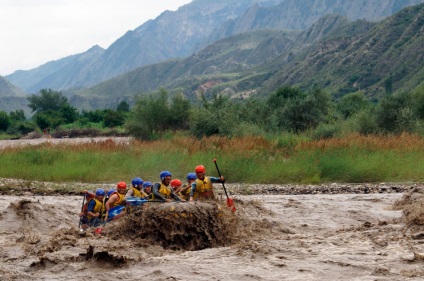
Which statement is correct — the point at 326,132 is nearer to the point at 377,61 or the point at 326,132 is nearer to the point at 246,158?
the point at 246,158

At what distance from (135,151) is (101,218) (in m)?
12.2

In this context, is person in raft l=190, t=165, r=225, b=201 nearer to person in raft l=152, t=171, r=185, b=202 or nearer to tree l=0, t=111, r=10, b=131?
person in raft l=152, t=171, r=185, b=202

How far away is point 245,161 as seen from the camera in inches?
1022

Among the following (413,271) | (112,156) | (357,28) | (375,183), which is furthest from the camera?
(357,28)

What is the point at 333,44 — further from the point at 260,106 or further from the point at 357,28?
the point at 260,106

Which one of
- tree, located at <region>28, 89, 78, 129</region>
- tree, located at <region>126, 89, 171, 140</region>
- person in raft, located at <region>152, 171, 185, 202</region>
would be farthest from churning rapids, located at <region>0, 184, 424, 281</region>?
tree, located at <region>28, 89, 78, 129</region>

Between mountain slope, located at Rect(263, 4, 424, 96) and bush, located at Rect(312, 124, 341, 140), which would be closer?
bush, located at Rect(312, 124, 341, 140)

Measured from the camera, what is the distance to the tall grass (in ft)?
82.8

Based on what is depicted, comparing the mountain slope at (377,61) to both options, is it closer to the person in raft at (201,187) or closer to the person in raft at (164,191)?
the person in raft at (201,187)

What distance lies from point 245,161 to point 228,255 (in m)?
14.5

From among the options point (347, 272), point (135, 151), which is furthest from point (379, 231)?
point (135, 151)

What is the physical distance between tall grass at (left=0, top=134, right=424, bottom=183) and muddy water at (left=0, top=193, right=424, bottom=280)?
9.31 meters

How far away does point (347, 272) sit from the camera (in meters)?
10.1

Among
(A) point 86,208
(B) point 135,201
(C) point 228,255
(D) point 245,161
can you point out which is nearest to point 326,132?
(D) point 245,161
